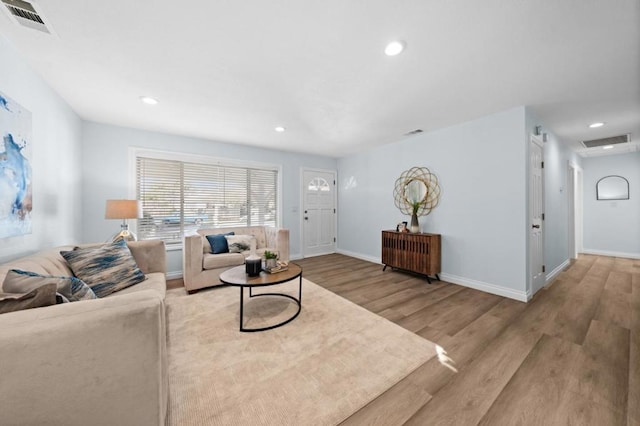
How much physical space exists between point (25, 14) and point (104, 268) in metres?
1.84

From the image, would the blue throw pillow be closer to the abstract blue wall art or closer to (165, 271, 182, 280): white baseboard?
(165, 271, 182, 280): white baseboard

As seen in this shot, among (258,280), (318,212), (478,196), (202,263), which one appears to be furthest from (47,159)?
(478,196)

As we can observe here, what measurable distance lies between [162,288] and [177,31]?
2121 millimetres

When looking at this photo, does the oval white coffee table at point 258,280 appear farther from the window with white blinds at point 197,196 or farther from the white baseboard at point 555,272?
the white baseboard at point 555,272

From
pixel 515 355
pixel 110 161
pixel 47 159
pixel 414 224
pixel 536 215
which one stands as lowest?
pixel 515 355

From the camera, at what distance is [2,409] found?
2.54ft

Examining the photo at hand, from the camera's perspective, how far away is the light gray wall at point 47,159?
1.82 metres

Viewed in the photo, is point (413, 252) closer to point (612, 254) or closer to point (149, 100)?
point (149, 100)

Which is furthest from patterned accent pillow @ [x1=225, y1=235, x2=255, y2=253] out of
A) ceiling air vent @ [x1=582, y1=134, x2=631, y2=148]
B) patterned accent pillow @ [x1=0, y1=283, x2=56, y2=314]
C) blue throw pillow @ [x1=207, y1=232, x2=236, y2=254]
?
ceiling air vent @ [x1=582, y1=134, x2=631, y2=148]

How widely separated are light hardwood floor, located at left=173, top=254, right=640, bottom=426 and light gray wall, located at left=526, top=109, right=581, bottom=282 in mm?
500

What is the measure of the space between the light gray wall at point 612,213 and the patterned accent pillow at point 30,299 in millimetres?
8964

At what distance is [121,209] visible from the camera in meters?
2.94

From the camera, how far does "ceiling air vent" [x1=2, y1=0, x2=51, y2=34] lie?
1.44 m

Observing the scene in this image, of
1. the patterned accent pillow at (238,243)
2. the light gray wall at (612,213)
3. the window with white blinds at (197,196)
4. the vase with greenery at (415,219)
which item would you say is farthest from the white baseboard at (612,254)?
the patterned accent pillow at (238,243)
